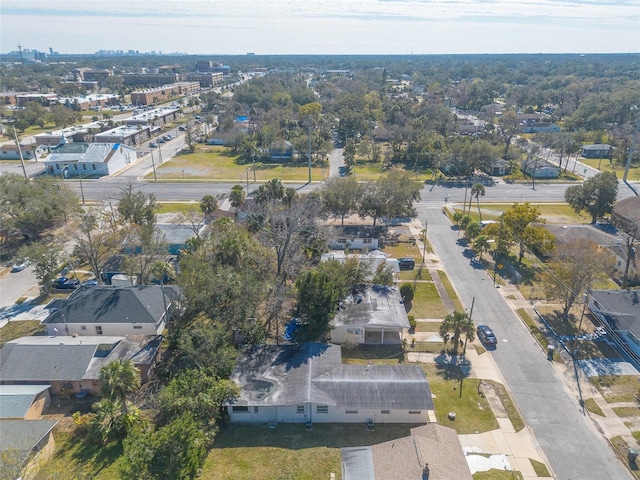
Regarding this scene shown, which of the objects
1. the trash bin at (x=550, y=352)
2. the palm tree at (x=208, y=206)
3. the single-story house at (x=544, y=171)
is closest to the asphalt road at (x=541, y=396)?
the trash bin at (x=550, y=352)

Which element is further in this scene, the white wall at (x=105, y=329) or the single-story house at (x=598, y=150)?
the single-story house at (x=598, y=150)

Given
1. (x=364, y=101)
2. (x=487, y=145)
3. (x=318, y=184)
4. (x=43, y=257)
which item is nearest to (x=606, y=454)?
(x=43, y=257)

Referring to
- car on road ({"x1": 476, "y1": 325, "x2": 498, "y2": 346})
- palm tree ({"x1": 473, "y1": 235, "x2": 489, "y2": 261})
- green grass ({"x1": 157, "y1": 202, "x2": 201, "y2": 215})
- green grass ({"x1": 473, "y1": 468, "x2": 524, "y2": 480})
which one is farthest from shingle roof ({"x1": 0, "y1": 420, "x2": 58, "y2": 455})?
palm tree ({"x1": 473, "y1": 235, "x2": 489, "y2": 261})

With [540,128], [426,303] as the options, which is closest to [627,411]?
[426,303]

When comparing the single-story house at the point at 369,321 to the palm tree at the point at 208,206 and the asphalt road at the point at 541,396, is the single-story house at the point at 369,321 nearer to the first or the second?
the asphalt road at the point at 541,396

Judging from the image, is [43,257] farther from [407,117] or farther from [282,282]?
[407,117]

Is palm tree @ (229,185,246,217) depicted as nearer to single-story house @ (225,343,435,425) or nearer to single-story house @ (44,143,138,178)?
single-story house @ (225,343,435,425)
